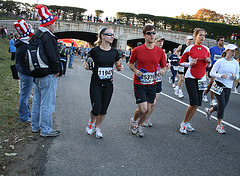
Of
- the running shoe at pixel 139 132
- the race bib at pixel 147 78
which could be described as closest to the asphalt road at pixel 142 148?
the running shoe at pixel 139 132

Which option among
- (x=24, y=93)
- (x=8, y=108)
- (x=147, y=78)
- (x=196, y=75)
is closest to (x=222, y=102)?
(x=196, y=75)

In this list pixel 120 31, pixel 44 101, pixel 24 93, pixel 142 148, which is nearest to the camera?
pixel 142 148

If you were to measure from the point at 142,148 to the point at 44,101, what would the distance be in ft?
6.54

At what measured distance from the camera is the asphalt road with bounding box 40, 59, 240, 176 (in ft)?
11.8

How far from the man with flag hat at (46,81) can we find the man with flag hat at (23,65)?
2.19 ft

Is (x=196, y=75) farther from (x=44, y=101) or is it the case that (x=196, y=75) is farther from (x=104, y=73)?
(x=44, y=101)

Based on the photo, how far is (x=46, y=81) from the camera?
4469mm

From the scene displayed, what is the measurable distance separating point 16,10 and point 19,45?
137 ft

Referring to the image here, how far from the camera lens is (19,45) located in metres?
5.07

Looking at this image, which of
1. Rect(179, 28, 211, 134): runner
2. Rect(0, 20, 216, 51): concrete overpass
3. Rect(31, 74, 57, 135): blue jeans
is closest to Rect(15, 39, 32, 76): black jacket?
Rect(31, 74, 57, 135): blue jeans

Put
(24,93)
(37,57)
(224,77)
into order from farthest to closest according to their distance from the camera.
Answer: (224,77) < (24,93) < (37,57)

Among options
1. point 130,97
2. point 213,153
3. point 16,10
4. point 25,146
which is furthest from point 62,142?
point 16,10

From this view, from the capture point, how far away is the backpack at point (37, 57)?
4.24 m

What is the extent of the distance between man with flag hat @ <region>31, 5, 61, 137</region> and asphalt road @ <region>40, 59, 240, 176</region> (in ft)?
1.40
